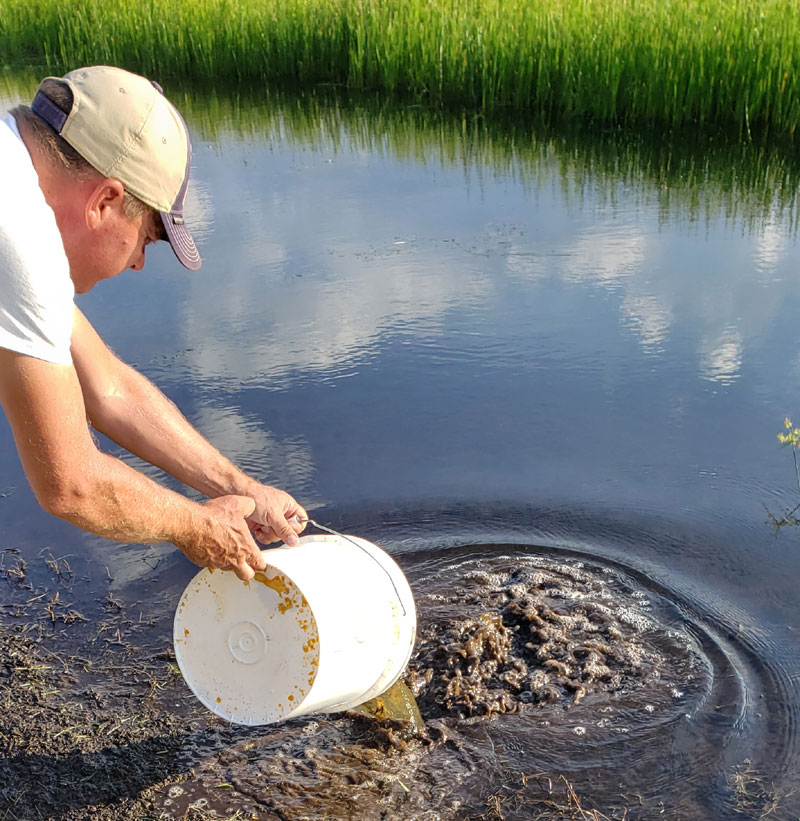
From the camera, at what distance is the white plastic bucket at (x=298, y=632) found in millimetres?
2479

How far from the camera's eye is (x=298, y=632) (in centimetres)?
248

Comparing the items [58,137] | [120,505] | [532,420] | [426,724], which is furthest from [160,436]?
[532,420]

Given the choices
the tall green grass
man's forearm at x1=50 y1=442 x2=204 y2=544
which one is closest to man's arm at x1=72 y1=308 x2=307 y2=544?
man's forearm at x1=50 y1=442 x2=204 y2=544

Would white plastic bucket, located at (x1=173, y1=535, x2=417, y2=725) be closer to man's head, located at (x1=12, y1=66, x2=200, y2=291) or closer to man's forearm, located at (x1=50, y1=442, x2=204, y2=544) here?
man's forearm, located at (x1=50, y1=442, x2=204, y2=544)

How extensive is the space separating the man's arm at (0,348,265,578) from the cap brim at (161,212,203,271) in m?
0.44

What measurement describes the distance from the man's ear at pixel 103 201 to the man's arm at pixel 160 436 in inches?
25.4

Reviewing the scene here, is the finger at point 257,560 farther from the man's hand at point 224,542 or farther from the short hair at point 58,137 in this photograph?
the short hair at point 58,137

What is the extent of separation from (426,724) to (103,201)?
5.88 ft

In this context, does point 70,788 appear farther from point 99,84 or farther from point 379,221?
point 379,221

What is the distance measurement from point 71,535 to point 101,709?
113cm

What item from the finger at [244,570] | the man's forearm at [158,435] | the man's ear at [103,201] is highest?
the man's ear at [103,201]

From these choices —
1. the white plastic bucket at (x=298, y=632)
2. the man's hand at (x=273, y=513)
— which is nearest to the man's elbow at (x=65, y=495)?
the white plastic bucket at (x=298, y=632)

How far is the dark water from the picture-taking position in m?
2.87

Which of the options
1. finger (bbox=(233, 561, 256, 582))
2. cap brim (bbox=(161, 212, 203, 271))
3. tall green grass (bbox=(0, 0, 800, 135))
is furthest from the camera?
tall green grass (bbox=(0, 0, 800, 135))
